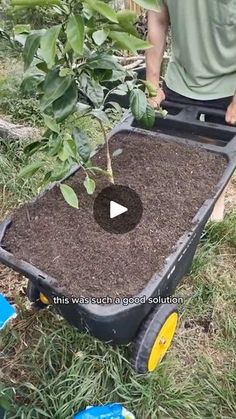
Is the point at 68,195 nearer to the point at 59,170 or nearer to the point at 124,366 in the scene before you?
the point at 59,170

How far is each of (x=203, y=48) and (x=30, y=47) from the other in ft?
2.60

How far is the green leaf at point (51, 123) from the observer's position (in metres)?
1.09

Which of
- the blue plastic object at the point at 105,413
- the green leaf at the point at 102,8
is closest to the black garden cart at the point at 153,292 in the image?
the blue plastic object at the point at 105,413

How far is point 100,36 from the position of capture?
987 millimetres

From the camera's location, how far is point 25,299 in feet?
5.37

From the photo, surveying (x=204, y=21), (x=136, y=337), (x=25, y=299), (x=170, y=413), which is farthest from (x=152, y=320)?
(x=204, y=21)

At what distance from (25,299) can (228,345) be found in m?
0.74

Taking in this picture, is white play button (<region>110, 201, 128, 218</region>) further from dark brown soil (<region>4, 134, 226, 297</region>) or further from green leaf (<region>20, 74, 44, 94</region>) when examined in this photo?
green leaf (<region>20, 74, 44, 94</region>)

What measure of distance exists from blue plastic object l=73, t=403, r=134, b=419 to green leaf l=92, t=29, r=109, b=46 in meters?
0.95

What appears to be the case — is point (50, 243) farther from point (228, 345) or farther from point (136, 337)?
point (228, 345)

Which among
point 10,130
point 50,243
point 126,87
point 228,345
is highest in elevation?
point 126,87

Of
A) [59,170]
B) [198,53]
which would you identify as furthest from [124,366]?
[198,53]

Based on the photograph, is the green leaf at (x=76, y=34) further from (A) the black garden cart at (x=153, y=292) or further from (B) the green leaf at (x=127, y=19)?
(A) the black garden cart at (x=153, y=292)

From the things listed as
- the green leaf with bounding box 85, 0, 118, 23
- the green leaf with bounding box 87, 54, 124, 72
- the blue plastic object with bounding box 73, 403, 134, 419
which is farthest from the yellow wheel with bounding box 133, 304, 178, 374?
the green leaf with bounding box 85, 0, 118, 23
